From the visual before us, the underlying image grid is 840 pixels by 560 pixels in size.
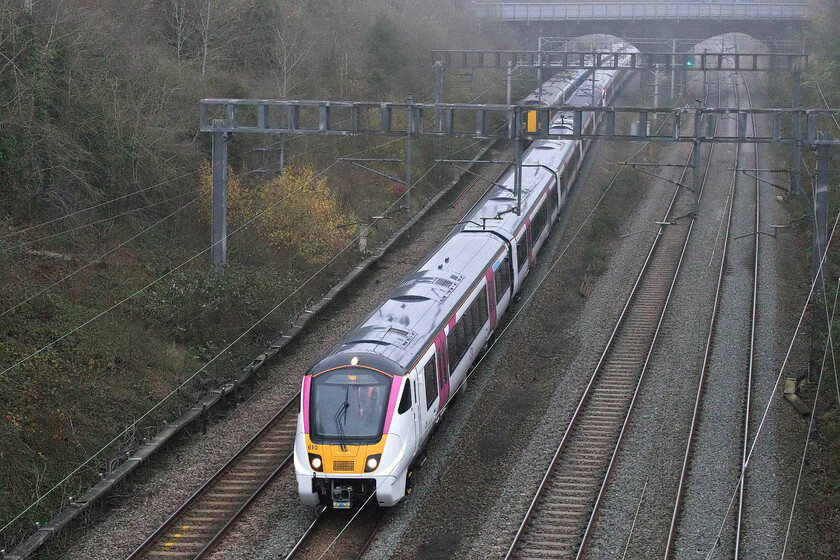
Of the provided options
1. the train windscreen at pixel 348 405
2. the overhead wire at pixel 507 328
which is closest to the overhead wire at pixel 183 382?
the train windscreen at pixel 348 405

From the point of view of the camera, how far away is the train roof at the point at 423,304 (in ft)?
45.0

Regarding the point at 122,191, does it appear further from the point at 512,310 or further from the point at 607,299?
the point at 607,299

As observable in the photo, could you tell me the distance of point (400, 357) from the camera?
1337 centimetres

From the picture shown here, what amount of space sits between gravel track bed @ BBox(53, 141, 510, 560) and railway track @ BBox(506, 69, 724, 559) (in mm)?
3168

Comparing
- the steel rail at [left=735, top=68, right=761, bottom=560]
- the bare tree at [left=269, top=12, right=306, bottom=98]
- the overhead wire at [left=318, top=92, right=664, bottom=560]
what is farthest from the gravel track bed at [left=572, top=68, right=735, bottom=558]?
the bare tree at [left=269, top=12, right=306, bottom=98]

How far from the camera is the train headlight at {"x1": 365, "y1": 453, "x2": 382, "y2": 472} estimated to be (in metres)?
12.5

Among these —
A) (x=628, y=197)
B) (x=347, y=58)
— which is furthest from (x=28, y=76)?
(x=628, y=197)

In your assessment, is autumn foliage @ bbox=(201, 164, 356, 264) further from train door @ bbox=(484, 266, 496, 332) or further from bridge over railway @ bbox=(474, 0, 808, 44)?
bridge over railway @ bbox=(474, 0, 808, 44)

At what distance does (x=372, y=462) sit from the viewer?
12.5 meters

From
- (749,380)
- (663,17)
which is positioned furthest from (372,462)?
(663,17)

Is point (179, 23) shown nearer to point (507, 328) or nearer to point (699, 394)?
point (507, 328)

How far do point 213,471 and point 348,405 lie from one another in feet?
10.1

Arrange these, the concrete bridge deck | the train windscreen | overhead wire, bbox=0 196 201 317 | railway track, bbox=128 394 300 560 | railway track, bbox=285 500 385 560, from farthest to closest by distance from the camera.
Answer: the concrete bridge deck, overhead wire, bbox=0 196 201 317, the train windscreen, railway track, bbox=128 394 300 560, railway track, bbox=285 500 385 560

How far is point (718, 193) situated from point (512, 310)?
14384mm
